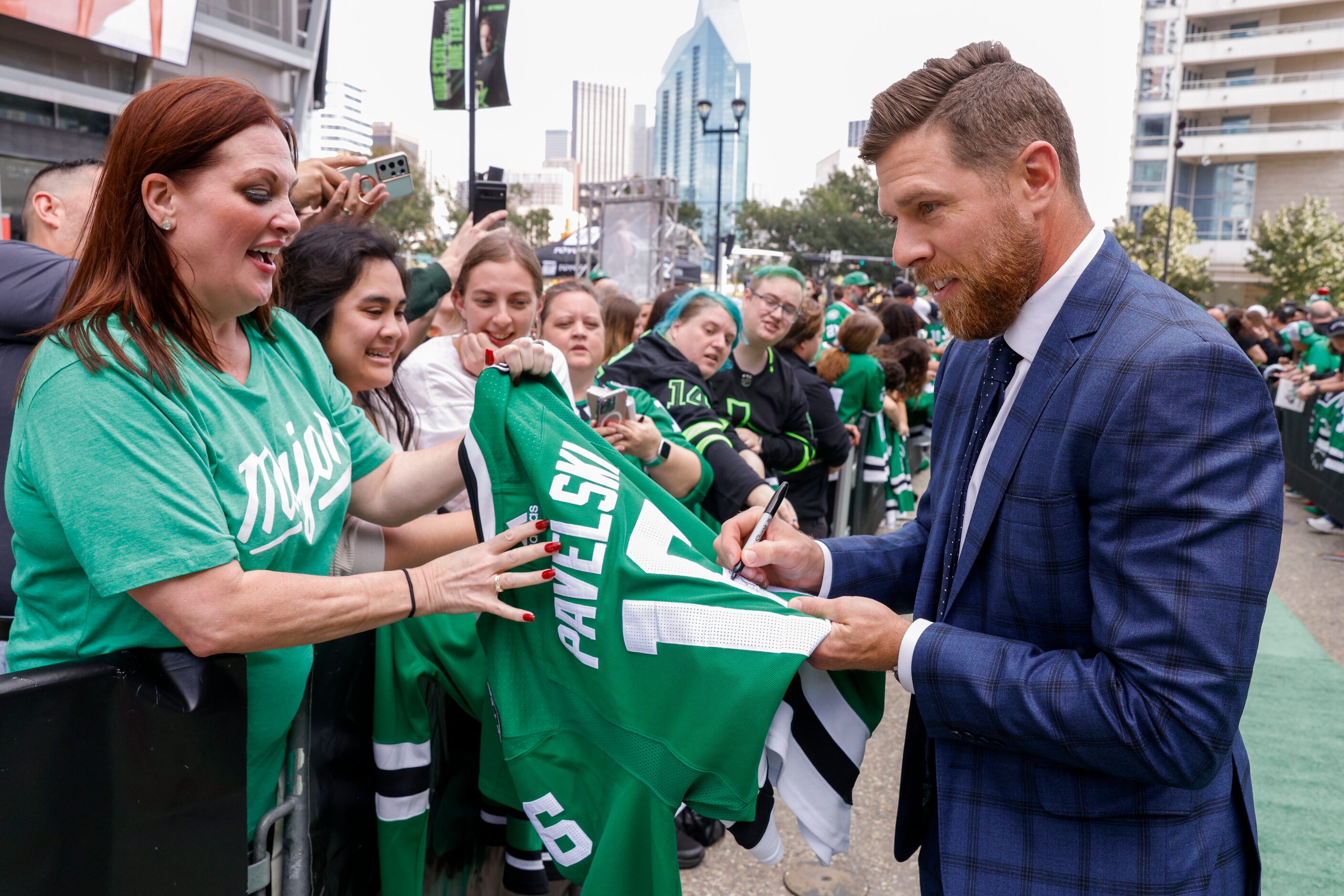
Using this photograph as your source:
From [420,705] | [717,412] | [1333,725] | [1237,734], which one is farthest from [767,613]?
[1333,725]

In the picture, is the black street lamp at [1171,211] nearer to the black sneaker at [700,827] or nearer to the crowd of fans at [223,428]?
the black sneaker at [700,827]

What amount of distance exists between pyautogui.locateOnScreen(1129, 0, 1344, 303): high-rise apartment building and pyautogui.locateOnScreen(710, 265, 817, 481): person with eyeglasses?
199 ft

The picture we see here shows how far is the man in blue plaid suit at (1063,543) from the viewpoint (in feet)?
4.53

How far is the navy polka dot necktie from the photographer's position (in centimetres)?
175

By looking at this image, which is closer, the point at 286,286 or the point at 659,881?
the point at 659,881

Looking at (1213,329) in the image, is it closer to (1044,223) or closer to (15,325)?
(1044,223)

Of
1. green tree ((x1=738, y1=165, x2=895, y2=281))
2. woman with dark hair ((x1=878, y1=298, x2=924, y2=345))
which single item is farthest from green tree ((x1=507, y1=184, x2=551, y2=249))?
woman with dark hair ((x1=878, y1=298, x2=924, y2=345))

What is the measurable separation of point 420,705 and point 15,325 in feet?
5.41

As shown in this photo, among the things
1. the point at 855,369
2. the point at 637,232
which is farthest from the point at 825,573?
the point at 637,232

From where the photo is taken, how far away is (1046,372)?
5.22ft

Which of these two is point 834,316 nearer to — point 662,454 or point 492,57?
point 662,454

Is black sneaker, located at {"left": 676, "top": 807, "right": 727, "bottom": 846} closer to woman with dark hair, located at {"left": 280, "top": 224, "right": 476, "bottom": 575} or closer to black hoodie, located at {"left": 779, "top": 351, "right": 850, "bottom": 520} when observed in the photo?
woman with dark hair, located at {"left": 280, "top": 224, "right": 476, "bottom": 575}

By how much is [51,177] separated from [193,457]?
2.68m

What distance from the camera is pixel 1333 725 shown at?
5184 mm
